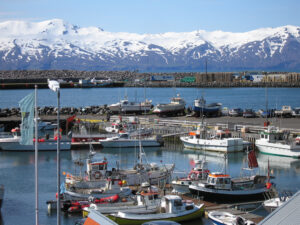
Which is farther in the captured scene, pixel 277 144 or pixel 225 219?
pixel 277 144

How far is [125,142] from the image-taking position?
30656mm

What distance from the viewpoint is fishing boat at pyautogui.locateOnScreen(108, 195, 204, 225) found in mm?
15391

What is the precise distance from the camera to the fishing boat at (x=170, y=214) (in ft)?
50.5

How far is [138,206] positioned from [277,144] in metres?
12.9

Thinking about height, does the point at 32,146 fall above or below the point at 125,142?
below

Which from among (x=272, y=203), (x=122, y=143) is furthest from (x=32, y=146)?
(x=272, y=203)

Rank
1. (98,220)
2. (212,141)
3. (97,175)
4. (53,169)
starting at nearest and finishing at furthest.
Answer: (98,220) < (97,175) < (53,169) < (212,141)

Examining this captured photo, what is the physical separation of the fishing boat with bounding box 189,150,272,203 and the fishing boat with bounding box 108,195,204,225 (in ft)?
5.94

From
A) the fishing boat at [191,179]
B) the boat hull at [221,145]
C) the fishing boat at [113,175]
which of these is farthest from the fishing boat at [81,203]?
the boat hull at [221,145]

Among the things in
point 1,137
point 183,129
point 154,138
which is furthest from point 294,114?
point 1,137

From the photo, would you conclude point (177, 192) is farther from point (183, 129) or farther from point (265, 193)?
point (183, 129)

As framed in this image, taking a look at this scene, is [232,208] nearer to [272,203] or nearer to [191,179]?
[272,203]

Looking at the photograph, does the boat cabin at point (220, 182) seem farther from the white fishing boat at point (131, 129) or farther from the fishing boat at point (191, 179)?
the white fishing boat at point (131, 129)

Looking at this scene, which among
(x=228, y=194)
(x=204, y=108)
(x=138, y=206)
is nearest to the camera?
(x=138, y=206)
